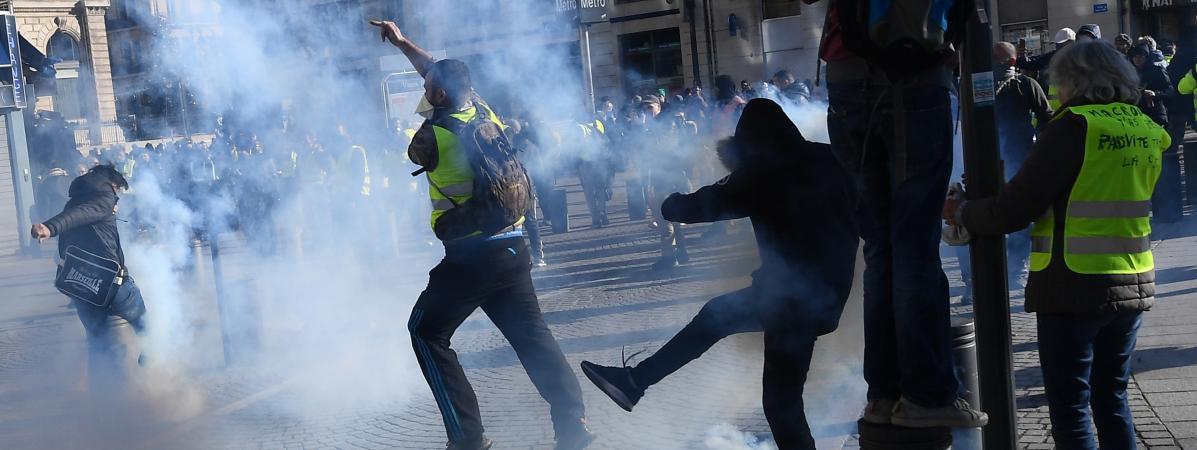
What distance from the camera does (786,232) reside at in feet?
14.1

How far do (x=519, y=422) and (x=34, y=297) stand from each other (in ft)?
35.0

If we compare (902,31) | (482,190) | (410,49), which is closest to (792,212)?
(902,31)

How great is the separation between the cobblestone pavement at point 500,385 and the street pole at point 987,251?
2002 millimetres

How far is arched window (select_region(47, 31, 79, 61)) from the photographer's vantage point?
1756cm

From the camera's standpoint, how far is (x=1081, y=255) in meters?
3.77

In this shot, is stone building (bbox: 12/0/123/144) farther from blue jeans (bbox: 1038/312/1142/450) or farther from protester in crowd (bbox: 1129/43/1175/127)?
blue jeans (bbox: 1038/312/1142/450)

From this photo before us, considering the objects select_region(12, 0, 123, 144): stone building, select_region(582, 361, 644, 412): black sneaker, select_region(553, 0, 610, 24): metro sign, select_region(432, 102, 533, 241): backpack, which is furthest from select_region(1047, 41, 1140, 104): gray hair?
select_region(12, 0, 123, 144): stone building

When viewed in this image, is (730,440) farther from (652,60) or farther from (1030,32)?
(652,60)

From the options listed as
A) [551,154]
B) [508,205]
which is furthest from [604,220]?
[508,205]

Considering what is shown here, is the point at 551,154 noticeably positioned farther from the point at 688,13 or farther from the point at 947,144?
the point at 688,13

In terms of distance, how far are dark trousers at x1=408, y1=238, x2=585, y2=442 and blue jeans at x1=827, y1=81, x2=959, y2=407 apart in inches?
90.5

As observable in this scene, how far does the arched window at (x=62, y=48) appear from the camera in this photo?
1756 cm

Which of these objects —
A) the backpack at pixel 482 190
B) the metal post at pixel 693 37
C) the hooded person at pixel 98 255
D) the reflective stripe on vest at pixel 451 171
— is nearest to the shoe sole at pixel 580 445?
the backpack at pixel 482 190

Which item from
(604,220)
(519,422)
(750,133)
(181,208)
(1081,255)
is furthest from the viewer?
(604,220)
